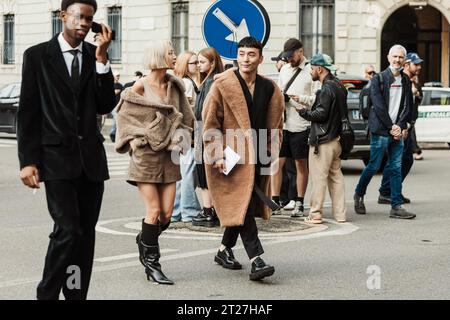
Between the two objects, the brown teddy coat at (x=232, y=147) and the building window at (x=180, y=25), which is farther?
the building window at (x=180, y=25)

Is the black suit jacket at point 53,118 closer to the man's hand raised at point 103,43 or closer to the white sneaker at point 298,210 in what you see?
the man's hand raised at point 103,43

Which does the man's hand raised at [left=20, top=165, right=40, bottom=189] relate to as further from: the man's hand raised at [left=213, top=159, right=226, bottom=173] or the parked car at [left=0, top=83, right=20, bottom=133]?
the parked car at [left=0, top=83, right=20, bottom=133]

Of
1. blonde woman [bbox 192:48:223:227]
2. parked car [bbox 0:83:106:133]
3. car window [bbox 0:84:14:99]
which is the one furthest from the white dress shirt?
car window [bbox 0:84:14:99]

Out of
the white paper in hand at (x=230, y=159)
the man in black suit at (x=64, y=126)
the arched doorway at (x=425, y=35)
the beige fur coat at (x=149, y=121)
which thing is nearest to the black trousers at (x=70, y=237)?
the man in black suit at (x=64, y=126)

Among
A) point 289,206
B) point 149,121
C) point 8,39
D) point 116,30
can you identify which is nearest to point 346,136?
point 289,206

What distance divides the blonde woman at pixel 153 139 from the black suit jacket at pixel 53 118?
176 cm

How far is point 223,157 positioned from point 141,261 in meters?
1.01

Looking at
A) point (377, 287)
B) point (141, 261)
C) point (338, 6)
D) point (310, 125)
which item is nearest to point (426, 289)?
point (377, 287)

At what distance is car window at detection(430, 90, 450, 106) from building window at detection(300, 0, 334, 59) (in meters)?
6.98

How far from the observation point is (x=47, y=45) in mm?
6191

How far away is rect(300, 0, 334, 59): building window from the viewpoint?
29.5 m

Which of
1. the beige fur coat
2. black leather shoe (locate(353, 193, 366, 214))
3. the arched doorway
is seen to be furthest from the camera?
the arched doorway

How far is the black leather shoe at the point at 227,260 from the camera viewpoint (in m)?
8.37
